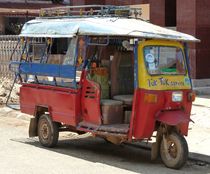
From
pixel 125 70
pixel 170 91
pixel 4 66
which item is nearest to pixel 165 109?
pixel 170 91

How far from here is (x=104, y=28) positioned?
8828mm

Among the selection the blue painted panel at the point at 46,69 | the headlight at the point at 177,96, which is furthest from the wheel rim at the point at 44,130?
the headlight at the point at 177,96

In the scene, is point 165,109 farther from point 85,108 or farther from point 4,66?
point 4,66

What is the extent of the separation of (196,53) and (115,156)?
7926mm

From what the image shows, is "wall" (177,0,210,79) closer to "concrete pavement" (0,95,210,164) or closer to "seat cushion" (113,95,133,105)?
"concrete pavement" (0,95,210,164)

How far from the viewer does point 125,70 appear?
9.73 meters

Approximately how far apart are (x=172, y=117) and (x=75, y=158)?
6.12 feet

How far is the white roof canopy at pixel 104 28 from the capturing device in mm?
8547

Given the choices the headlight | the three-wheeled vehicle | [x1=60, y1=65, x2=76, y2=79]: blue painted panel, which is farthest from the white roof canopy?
the headlight

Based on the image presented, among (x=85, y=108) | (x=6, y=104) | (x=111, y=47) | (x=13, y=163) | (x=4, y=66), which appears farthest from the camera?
(x=4, y=66)

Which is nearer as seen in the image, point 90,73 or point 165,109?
point 165,109

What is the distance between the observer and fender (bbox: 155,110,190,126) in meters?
8.26

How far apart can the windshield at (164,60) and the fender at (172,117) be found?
2.18 ft

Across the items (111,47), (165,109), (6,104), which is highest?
(111,47)
